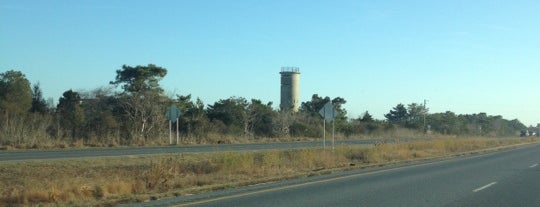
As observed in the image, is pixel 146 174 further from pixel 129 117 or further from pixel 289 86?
pixel 289 86

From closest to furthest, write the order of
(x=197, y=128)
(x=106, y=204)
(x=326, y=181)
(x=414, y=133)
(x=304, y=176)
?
(x=106, y=204), (x=326, y=181), (x=304, y=176), (x=197, y=128), (x=414, y=133)

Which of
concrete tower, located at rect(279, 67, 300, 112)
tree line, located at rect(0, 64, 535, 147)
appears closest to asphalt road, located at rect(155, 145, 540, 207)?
tree line, located at rect(0, 64, 535, 147)

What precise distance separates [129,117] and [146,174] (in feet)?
112

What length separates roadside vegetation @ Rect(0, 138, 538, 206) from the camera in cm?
1501

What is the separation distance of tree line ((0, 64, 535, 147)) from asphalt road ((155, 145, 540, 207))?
25.1m

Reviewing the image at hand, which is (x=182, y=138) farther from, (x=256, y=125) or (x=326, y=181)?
(x=326, y=181)

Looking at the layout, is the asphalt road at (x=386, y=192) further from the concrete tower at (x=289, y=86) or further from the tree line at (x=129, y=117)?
the concrete tower at (x=289, y=86)

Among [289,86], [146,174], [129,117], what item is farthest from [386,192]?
[289,86]

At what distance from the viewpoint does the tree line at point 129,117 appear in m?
43.4

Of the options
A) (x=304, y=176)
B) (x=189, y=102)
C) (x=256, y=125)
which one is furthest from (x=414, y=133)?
(x=304, y=176)

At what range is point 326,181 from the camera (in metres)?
19.8

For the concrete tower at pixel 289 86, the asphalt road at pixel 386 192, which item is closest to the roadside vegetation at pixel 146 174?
the asphalt road at pixel 386 192

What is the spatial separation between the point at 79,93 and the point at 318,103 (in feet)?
153

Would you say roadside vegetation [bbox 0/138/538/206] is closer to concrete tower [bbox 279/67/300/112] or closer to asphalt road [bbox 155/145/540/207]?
asphalt road [bbox 155/145/540/207]
